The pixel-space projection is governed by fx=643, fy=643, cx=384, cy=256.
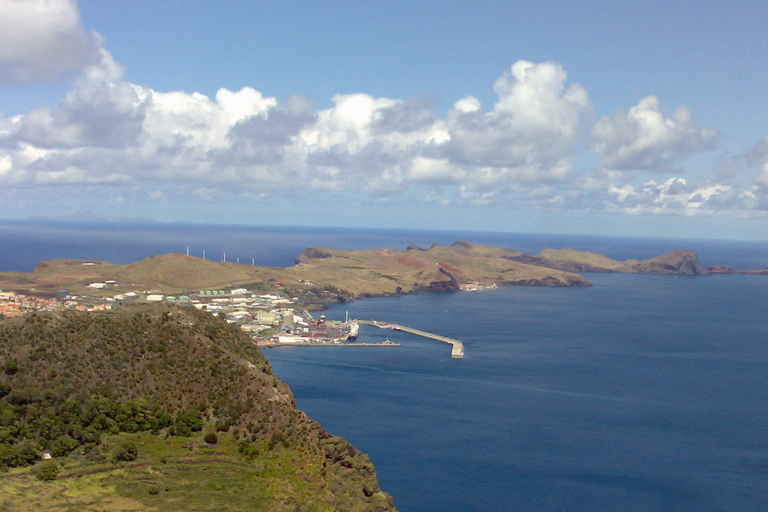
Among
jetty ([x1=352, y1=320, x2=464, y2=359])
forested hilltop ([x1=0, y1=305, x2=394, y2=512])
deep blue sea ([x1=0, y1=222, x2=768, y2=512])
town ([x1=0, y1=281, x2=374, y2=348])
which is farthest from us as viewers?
town ([x1=0, y1=281, x2=374, y2=348])

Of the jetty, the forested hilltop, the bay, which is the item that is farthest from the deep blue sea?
the forested hilltop

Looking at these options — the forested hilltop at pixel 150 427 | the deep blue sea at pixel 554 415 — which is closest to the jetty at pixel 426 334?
the deep blue sea at pixel 554 415

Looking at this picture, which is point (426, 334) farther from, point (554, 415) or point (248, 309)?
point (554, 415)

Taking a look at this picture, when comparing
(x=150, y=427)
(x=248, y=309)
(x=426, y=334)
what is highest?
(x=150, y=427)

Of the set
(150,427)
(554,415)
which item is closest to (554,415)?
(554,415)

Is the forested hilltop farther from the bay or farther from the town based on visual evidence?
the town

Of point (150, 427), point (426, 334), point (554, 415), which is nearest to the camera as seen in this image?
point (150, 427)

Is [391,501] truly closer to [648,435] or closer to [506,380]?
[648,435]
